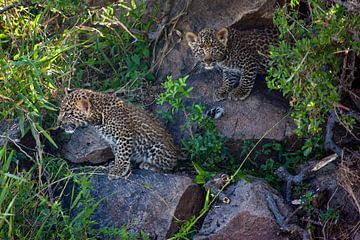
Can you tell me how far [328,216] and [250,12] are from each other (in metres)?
3.16

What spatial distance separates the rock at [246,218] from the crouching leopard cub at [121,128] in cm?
114

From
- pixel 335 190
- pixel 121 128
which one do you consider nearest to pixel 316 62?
pixel 335 190

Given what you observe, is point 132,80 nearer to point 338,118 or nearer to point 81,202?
point 81,202

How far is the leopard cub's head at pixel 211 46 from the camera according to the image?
1086cm

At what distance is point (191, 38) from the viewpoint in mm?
11133

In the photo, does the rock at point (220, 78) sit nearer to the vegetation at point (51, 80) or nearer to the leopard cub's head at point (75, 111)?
the vegetation at point (51, 80)

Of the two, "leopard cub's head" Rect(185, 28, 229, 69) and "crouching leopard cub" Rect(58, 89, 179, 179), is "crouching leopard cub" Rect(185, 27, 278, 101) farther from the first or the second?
"crouching leopard cub" Rect(58, 89, 179, 179)

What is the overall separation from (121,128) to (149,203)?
1.03 meters

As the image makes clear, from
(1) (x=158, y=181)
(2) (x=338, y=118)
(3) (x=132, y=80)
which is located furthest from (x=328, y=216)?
(3) (x=132, y=80)

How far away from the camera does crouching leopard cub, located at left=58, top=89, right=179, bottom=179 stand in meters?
10.2

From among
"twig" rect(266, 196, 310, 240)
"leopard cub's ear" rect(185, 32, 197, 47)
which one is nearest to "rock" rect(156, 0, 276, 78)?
"leopard cub's ear" rect(185, 32, 197, 47)

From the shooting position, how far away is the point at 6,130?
33.6 feet

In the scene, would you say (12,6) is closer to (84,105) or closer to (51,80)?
(51,80)

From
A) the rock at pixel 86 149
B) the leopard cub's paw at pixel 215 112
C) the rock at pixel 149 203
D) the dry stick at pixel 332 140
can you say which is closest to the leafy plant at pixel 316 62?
the dry stick at pixel 332 140
